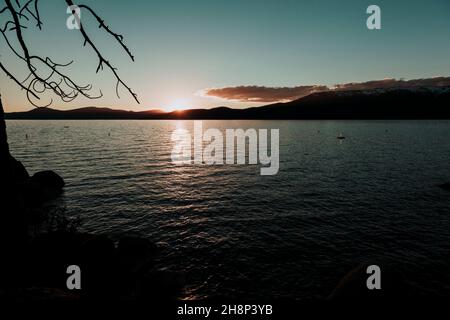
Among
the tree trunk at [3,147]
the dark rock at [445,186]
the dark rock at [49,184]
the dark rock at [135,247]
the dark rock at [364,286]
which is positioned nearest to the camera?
the tree trunk at [3,147]

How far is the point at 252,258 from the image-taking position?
17781 mm

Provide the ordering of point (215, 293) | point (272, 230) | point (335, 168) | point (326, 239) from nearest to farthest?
point (215, 293), point (326, 239), point (272, 230), point (335, 168)

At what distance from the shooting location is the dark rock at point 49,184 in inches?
1200

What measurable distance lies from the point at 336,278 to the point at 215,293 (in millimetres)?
7272

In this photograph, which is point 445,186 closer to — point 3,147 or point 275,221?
point 275,221

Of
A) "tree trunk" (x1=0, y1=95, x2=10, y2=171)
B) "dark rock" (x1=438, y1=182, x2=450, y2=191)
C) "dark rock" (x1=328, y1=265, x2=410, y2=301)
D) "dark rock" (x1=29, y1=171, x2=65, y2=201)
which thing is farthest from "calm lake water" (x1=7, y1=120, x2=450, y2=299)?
"tree trunk" (x1=0, y1=95, x2=10, y2=171)

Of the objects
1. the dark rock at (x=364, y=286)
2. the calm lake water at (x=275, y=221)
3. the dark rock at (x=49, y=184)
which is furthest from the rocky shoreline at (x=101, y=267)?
the dark rock at (x=49, y=184)

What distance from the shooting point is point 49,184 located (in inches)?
1264

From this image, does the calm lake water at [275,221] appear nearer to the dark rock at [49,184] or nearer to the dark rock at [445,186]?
the dark rock at [445,186]

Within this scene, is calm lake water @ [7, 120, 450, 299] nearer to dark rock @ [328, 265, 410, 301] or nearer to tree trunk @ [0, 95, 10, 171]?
dark rock @ [328, 265, 410, 301]

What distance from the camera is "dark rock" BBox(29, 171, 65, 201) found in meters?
30.5

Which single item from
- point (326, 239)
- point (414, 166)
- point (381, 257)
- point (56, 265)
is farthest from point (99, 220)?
point (414, 166)

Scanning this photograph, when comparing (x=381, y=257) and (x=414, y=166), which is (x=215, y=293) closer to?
(x=381, y=257)

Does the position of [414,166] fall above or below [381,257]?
above
